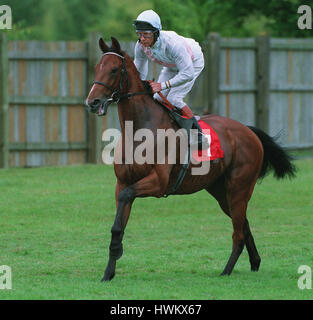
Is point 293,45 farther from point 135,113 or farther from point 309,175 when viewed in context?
point 135,113

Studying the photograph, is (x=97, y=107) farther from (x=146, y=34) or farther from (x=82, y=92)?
(x=82, y=92)

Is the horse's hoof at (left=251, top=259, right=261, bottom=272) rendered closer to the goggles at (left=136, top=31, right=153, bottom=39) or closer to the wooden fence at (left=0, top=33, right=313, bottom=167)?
the goggles at (left=136, top=31, right=153, bottom=39)

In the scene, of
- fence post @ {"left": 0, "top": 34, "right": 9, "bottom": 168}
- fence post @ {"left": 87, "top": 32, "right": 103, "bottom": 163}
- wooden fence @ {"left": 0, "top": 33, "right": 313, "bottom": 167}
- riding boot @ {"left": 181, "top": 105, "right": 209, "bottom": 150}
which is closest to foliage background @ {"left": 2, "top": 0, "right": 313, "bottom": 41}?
wooden fence @ {"left": 0, "top": 33, "right": 313, "bottom": 167}

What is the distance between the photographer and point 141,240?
1049 cm

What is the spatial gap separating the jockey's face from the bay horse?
10.6 inches

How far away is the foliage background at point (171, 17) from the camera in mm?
20453

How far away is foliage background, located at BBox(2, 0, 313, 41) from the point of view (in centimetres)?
2045

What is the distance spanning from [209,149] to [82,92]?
27.6ft

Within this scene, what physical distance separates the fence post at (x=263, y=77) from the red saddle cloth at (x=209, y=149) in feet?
31.3

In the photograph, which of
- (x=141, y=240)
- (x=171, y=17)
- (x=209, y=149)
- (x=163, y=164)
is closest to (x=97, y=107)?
(x=163, y=164)

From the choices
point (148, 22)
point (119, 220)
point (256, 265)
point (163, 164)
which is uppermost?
point (148, 22)

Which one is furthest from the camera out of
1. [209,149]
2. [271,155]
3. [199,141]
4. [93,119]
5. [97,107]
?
[93,119]
